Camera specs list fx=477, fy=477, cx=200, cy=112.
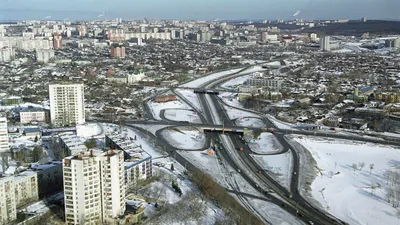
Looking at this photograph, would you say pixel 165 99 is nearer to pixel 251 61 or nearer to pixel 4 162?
pixel 4 162

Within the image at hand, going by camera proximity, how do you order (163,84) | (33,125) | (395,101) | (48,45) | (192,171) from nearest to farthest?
(192,171) → (33,125) → (395,101) → (163,84) → (48,45)

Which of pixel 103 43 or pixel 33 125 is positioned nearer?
pixel 33 125

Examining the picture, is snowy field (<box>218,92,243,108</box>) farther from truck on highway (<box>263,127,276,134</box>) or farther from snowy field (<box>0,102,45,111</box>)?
snowy field (<box>0,102,45,111</box>)

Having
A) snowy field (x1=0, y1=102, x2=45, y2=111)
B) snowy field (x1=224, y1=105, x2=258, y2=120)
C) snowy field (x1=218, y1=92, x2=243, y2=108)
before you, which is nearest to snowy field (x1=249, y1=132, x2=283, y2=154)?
snowy field (x1=224, y1=105, x2=258, y2=120)

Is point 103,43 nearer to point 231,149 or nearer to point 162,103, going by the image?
point 162,103

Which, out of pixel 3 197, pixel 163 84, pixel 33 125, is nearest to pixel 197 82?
pixel 163 84

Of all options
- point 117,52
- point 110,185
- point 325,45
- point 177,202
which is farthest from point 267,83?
point 325,45
